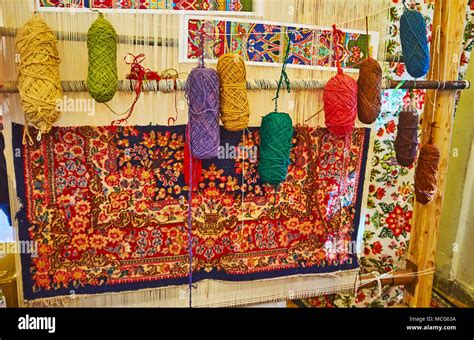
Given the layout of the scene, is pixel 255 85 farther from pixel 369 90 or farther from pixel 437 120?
pixel 437 120

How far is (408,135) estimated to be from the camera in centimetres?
187

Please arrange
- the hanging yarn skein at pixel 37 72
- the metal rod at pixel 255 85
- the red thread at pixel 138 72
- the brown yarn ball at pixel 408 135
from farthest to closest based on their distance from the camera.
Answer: the brown yarn ball at pixel 408 135 < the red thread at pixel 138 72 < the metal rod at pixel 255 85 < the hanging yarn skein at pixel 37 72

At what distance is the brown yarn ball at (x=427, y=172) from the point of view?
1.91 m

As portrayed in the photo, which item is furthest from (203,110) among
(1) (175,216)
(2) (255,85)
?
(1) (175,216)

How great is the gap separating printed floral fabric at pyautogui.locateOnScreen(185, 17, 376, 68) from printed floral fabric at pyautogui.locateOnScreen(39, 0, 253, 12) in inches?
2.0

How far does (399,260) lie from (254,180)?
1112 millimetres

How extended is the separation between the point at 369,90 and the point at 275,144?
45 centimetres

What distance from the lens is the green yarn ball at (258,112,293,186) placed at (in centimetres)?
172

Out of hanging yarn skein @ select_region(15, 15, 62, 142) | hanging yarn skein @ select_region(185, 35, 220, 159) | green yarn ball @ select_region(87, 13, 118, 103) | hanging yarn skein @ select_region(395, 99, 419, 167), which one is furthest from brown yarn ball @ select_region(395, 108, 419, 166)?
hanging yarn skein @ select_region(15, 15, 62, 142)

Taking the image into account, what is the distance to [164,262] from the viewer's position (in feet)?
6.27

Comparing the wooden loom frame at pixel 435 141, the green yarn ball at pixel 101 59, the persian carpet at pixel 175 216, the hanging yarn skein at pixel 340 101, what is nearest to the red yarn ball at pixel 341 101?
the hanging yarn skein at pixel 340 101

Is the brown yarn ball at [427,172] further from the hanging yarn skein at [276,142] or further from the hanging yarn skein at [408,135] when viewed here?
the hanging yarn skein at [276,142]

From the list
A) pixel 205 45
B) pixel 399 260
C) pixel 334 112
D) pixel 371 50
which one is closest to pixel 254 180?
pixel 334 112
